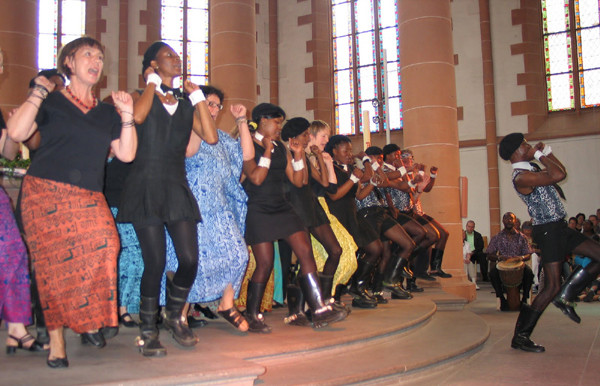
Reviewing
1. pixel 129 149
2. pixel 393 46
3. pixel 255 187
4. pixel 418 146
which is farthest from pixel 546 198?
pixel 393 46

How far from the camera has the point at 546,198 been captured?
17.1 feet

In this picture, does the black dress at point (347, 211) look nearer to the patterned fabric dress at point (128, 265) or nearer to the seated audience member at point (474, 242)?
the patterned fabric dress at point (128, 265)

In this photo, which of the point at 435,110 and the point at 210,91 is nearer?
the point at 210,91

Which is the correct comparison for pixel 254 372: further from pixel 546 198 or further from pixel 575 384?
pixel 546 198

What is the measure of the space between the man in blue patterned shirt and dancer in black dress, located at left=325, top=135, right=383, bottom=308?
1.45m

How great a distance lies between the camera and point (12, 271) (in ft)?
10.8

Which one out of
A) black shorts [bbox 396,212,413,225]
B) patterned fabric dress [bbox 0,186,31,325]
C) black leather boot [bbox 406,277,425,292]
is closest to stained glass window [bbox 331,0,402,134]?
black leather boot [bbox 406,277,425,292]

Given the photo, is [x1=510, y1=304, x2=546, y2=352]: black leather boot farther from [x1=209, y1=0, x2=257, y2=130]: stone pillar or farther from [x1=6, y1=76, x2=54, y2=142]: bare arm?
[x1=209, y1=0, x2=257, y2=130]: stone pillar

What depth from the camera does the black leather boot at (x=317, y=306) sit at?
4.59 m

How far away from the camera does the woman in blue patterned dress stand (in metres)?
4.04

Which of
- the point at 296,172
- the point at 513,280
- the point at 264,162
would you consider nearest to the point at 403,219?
the point at 513,280

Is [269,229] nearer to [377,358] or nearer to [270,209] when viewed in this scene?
[270,209]

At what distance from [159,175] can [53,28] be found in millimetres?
16069

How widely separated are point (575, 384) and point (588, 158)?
41.2 ft
